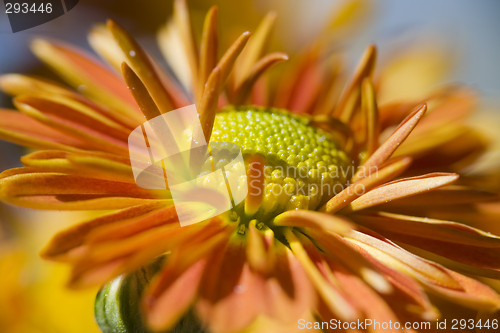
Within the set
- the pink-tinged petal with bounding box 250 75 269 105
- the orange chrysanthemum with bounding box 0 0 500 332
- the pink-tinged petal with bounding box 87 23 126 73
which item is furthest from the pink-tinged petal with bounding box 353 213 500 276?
the pink-tinged petal with bounding box 87 23 126 73

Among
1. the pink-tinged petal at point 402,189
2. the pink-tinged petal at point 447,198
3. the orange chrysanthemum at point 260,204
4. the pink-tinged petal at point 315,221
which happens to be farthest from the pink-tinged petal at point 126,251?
the pink-tinged petal at point 447,198

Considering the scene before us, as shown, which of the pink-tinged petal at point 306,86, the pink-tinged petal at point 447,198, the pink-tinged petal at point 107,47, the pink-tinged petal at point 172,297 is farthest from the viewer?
the pink-tinged petal at point 306,86

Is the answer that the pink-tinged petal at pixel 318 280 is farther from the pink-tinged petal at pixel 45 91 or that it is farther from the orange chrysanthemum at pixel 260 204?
the pink-tinged petal at pixel 45 91

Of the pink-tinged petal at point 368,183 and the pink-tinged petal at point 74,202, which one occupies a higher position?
the pink-tinged petal at point 74,202

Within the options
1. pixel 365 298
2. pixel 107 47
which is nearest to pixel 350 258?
pixel 365 298

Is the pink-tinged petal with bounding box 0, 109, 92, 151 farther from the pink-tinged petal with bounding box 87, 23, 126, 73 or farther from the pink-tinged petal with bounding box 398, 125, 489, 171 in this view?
the pink-tinged petal with bounding box 398, 125, 489, 171

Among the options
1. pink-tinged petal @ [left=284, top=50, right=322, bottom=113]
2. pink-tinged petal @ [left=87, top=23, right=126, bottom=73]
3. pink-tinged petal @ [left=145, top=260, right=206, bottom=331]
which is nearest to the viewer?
pink-tinged petal @ [left=145, top=260, right=206, bottom=331]

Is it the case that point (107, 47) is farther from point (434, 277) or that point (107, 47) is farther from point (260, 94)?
point (434, 277)
